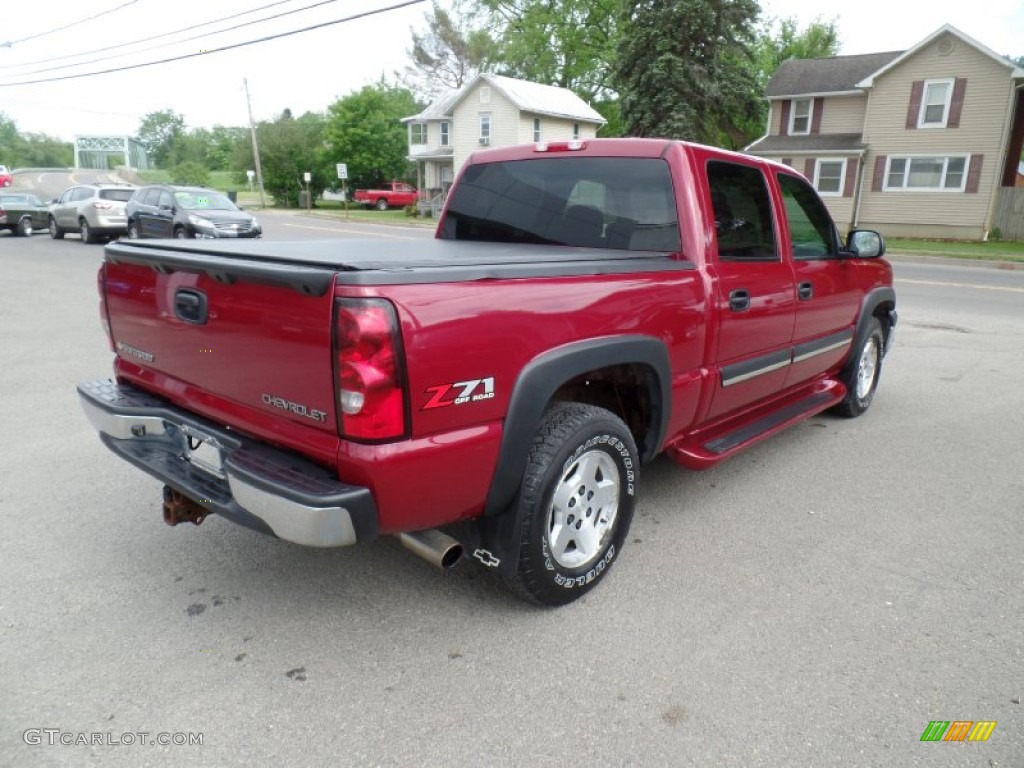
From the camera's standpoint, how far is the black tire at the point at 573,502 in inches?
107

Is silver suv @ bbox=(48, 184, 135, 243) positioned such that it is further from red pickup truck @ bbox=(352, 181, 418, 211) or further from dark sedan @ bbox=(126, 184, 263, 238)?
red pickup truck @ bbox=(352, 181, 418, 211)

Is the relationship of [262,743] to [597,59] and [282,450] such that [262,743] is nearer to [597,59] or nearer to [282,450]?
[282,450]

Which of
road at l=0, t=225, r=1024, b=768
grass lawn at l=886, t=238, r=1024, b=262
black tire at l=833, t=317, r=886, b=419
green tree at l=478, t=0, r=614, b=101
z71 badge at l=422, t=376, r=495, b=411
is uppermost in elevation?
green tree at l=478, t=0, r=614, b=101

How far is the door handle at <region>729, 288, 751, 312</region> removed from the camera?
3608mm

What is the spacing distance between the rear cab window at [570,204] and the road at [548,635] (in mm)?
1506

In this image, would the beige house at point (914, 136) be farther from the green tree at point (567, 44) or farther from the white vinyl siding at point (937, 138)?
the green tree at point (567, 44)

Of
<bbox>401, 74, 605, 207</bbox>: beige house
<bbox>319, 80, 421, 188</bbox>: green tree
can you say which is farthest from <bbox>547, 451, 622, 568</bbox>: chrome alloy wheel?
<bbox>319, 80, 421, 188</bbox>: green tree

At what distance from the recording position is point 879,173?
27969 millimetres

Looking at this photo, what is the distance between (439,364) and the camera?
2.29m

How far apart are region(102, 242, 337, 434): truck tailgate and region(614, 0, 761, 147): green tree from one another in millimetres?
29993

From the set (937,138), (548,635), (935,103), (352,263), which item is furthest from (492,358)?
(935,103)

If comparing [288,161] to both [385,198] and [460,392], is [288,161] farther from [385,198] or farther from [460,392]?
[460,392]

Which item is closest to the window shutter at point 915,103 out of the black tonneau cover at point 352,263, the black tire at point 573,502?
the black tonneau cover at point 352,263

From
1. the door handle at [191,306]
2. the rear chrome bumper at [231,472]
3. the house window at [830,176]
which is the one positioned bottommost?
the rear chrome bumper at [231,472]
